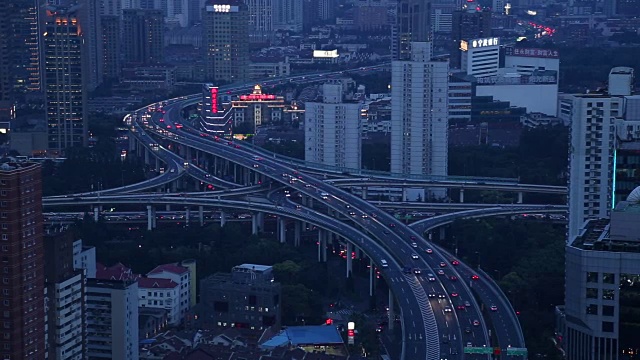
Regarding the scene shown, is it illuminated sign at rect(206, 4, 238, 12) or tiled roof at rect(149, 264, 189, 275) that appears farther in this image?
illuminated sign at rect(206, 4, 238, 12)

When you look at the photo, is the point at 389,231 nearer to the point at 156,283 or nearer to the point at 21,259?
the point at 156,283

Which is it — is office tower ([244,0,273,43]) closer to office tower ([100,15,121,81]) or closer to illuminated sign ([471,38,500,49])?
office tower ([100,15,121,81])

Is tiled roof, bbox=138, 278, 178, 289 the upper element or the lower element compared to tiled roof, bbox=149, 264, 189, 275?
lower

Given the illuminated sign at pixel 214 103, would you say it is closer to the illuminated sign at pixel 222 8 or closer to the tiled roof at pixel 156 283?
the illuminated sign at pixel 222 8

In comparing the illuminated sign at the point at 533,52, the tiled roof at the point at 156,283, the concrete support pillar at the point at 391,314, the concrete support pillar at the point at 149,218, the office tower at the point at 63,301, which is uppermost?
the illuminated sign at the point at 533,52

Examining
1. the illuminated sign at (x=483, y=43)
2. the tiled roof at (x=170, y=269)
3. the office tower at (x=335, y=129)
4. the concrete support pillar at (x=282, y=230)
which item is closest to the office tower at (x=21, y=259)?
the tiled roof at (x=170, y=269)

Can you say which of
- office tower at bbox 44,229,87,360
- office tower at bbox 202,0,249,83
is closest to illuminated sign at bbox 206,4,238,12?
office tower at bbox 202,0,249,83
